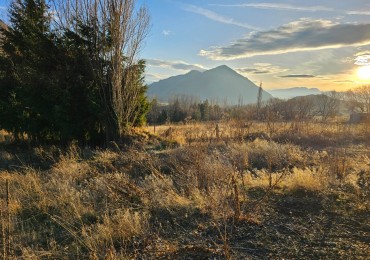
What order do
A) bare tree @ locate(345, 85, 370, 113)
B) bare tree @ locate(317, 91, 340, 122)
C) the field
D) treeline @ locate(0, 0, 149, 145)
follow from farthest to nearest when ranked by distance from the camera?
bare tree @ locate(345, 85, 370, 113), bare tree @ locate(317, 91, 340, 122), treeline @ locate(0, 0, 149, 145), the field

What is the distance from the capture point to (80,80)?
45.5ft

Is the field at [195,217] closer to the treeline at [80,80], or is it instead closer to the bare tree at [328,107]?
the treeline at [80,80]

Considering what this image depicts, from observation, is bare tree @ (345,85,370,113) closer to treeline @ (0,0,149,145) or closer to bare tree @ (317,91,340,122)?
bare tree @ (317,91,340,122)

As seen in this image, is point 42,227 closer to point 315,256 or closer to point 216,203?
point 216,203

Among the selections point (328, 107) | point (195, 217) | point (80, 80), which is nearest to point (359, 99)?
point (328, 107)

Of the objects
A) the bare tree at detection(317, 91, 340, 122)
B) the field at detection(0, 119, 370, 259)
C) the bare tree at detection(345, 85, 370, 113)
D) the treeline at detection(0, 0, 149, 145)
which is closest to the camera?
the field at detection(0, 119, 370, 259)

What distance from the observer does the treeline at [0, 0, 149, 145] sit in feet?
44.9

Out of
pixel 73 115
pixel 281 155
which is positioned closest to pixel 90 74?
pixel 73 115

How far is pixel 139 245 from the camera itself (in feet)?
12.5

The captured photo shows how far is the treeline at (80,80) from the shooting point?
13680mm

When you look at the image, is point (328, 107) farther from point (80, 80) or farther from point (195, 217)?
point (195, 217)

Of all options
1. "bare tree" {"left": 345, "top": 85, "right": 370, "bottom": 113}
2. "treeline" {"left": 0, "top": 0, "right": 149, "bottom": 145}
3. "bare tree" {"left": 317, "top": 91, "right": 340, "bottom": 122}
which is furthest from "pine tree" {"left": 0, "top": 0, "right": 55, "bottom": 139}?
"bare tree" {"left": 345, "top": 85, "right": 370, "bottom": 113}

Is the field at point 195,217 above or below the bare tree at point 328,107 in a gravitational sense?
below

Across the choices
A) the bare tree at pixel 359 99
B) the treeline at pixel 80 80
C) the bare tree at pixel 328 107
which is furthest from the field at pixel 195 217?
the bare tree at pixel 359 99
